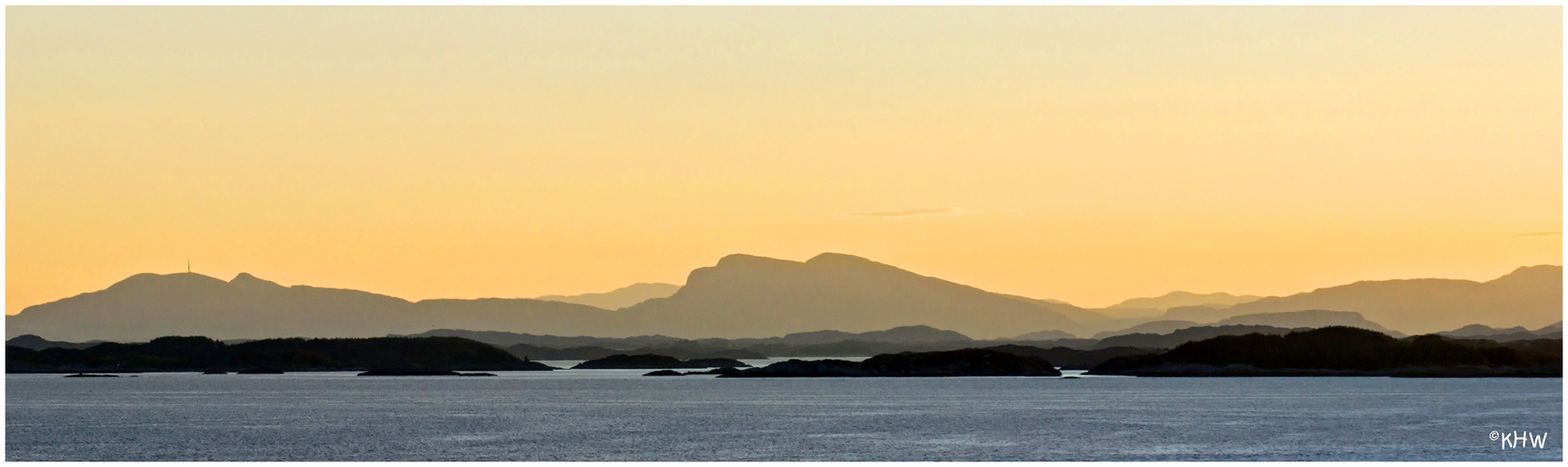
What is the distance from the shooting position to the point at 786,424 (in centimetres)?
9644

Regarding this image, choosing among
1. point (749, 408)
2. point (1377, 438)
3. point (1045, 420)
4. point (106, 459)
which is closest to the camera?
point (106, 459)

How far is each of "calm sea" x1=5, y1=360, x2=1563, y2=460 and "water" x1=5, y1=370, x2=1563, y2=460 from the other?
0.24 metres

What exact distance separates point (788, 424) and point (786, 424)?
133 millimetres

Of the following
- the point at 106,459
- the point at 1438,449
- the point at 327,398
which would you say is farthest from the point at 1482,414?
the point at 327,398

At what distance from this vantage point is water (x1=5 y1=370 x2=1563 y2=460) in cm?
7475

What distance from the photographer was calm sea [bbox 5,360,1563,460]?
245ft

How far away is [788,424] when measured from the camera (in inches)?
3799

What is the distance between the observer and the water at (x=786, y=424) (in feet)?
245

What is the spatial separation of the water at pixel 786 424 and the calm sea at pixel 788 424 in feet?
0.78

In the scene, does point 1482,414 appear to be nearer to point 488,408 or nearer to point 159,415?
point 488,408

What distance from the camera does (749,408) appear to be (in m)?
119

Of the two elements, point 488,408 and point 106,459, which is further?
point 488,408

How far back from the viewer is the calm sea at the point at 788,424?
74.8m

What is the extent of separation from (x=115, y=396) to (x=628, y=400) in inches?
1941
